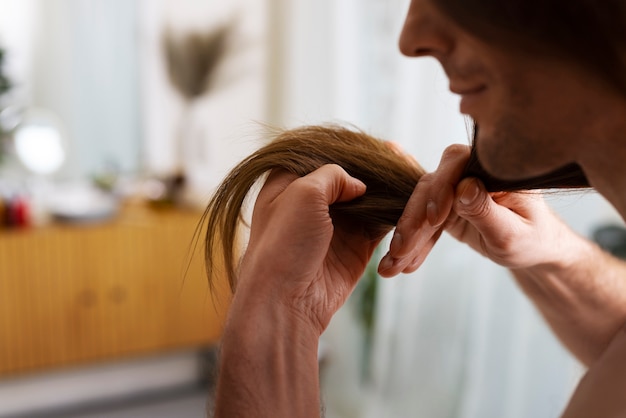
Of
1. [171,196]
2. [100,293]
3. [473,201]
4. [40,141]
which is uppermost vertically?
[473,201]

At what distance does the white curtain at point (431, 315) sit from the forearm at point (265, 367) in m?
1.25

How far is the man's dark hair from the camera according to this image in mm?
706

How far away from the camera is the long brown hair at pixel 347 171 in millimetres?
1006

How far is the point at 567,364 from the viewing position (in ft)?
6.41

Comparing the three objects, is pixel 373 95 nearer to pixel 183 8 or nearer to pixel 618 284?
pixel 183 8

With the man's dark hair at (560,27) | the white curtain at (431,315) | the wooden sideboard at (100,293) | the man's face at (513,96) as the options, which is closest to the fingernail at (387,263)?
the man's face at (513,96)

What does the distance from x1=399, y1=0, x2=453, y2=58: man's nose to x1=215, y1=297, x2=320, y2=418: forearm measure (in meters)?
Answer: 0.39

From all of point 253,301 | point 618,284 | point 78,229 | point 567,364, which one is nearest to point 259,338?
point 253,301

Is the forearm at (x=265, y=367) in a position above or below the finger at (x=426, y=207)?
below

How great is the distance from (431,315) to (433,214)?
4.99ft

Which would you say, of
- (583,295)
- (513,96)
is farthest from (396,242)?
(583,295)

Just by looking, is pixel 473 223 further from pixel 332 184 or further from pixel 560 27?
pixel 560 27

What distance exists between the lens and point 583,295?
1.16 meters

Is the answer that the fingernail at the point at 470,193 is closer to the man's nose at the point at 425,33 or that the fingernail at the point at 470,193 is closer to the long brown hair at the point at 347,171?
the long brown hair at the point at 347,171
